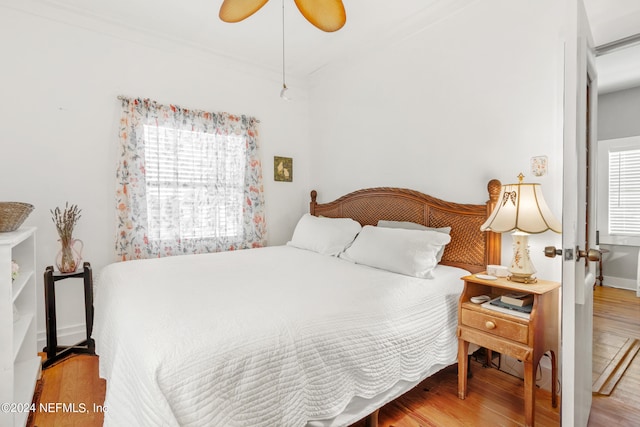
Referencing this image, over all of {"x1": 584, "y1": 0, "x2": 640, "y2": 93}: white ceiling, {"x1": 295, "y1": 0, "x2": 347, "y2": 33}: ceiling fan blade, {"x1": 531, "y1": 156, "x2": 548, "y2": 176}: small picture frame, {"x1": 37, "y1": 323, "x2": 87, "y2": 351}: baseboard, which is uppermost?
{"x1": 295, "y1": 0, "x2": 347, "y2": 33}: ceiling fan blade

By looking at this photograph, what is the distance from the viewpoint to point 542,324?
1.66m

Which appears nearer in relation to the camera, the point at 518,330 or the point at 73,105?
the point at 518,330

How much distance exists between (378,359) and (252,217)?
232 centimetres

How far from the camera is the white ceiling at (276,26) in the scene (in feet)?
8.00

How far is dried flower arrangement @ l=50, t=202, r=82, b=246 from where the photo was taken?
2.39 m

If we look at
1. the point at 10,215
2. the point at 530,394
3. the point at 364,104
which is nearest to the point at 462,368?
the point at 530,394

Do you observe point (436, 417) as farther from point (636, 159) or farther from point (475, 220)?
point (636, 159)

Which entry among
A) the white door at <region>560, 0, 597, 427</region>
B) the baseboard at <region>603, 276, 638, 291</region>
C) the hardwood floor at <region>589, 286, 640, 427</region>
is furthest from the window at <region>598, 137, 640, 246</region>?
the white door at <region>560, 0, 597, 427</region>

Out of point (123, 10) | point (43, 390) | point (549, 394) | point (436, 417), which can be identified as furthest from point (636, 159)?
point (43, 390)

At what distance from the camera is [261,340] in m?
1.13

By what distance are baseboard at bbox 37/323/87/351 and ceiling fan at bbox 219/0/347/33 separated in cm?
268

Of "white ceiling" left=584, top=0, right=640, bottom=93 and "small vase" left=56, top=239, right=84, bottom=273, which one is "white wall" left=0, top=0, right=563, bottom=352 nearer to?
"small vase" left=56, top=239, right=84, bottom=273

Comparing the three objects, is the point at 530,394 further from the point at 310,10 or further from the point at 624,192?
the point at 624,192

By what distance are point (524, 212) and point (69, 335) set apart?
3447 mm
